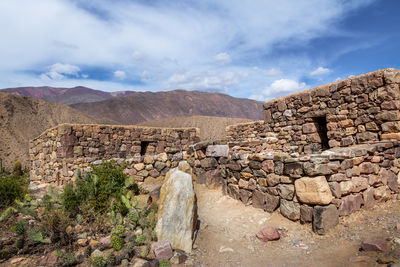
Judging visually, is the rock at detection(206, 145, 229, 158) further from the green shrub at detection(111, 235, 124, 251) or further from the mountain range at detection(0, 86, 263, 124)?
the mountain range at detection(0, 86, 263, 124)

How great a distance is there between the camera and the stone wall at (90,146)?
8281 mm

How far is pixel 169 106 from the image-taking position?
69.7 meters

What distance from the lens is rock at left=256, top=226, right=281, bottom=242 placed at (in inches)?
146

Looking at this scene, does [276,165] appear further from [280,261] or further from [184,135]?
[184,135]

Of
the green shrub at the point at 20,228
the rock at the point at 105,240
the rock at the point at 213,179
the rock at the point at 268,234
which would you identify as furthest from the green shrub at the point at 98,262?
the rock at the point at 213,179

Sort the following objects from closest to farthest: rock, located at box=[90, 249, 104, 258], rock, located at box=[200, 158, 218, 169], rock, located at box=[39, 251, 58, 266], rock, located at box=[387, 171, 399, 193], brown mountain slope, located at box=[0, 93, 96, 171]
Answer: rock, located at box=[39, 251, 58, 266] < rock, located at box=[90, 249, 104, 258] < rock, located at box=[387, 171, 399, 193] < rock, located at box=[200, 158, 218, 169] < brown mountain slope, located at box=[0, 93, 96, 171]

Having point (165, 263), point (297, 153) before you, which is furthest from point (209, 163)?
point (165, 263)

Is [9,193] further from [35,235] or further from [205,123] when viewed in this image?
[205,123]

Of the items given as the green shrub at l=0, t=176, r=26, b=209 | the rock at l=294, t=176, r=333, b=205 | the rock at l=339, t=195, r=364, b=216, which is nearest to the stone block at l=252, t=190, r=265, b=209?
the rock at l=294, t=176, r=333, b=205

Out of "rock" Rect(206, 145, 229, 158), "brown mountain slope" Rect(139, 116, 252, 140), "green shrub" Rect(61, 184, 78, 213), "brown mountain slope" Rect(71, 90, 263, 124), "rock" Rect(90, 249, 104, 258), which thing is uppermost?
"brown mountain slope" Rect(71, 90, 263, 124)

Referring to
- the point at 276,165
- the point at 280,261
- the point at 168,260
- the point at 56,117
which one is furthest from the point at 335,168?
the point at 56,117

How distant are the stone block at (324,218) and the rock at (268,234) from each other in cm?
56

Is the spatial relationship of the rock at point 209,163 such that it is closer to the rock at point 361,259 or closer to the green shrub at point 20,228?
the rock at point 361,259

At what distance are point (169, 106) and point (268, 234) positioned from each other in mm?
67266
